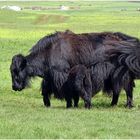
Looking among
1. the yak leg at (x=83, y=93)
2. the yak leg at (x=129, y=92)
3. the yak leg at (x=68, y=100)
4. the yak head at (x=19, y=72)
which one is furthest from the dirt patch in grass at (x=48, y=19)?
the yak leg at (x=83, y=93)

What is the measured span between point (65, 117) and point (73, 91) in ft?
6.09

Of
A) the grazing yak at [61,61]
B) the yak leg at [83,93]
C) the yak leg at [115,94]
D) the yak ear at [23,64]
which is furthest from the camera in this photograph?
the yak ear at [23,64]

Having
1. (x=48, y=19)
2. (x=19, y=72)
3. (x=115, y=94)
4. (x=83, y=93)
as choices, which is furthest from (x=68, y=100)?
(x=48, y=19)

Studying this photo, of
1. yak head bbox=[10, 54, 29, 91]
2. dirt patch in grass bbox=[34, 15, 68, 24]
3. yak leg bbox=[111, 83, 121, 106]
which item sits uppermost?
yak head bbox=[10, 54, 29, 91]

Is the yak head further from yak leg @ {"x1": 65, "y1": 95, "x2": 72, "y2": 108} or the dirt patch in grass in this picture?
the dirt patch in grass

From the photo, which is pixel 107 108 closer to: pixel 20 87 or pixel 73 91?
pixel 73 91

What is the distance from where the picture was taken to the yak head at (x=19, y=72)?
13.2 meters

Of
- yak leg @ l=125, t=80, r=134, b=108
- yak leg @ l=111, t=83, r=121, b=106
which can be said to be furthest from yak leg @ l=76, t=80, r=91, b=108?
yak leg @ l=125, t=80, r=134, b=108

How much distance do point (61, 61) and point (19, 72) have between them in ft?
3.88

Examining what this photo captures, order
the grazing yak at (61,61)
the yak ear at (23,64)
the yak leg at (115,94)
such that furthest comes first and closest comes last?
the yak ear at (23,64) < the yak leg at (115,94) < the grazing yak at (61,61)

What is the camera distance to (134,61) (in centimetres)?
1310

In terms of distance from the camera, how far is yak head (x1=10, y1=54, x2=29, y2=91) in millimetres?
13195

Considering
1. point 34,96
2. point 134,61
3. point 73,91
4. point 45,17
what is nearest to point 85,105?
point 73,91

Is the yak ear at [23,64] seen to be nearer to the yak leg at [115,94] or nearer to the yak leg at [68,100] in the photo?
the yak leg at [68,100]
